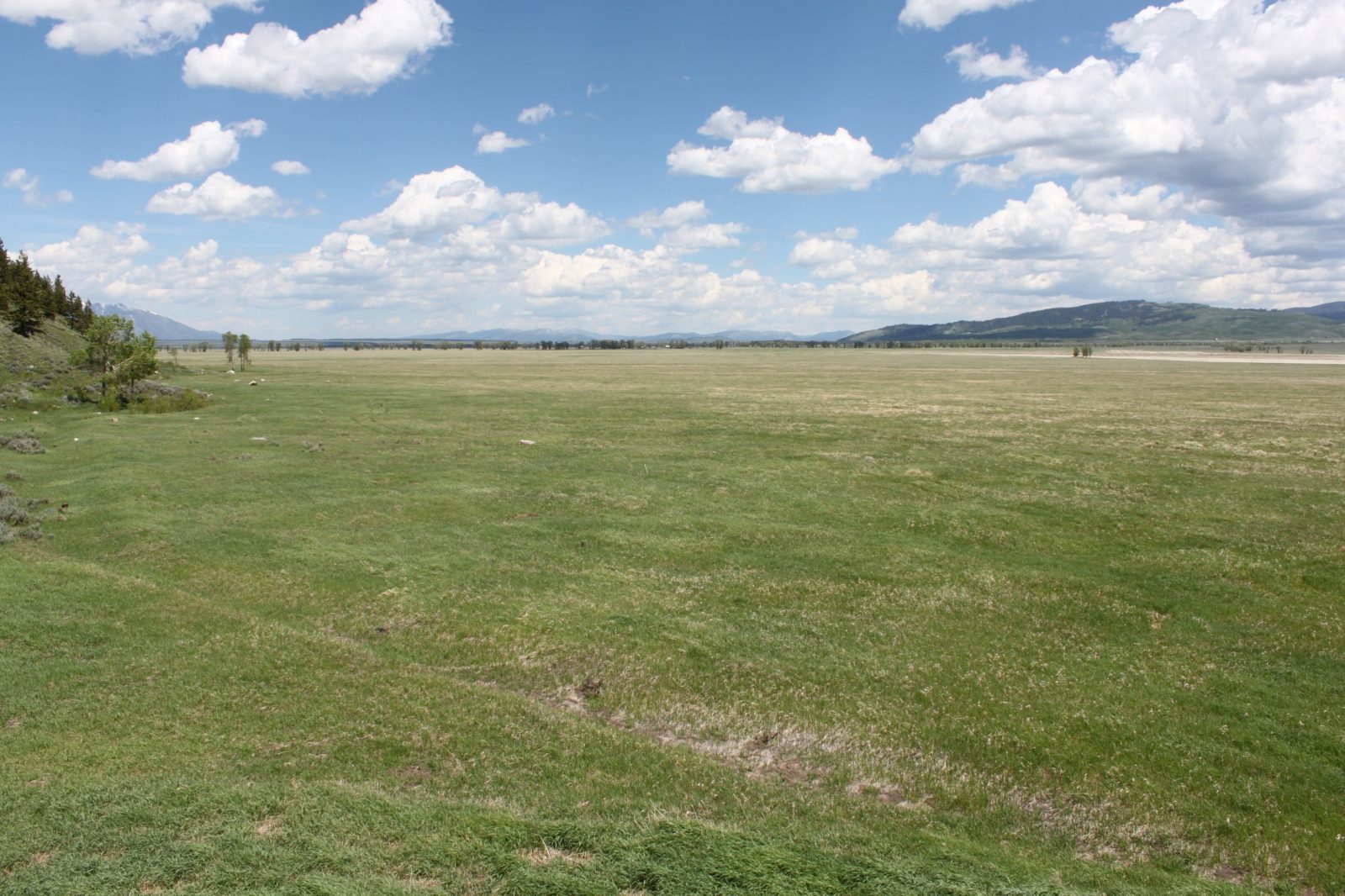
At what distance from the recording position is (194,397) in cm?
5459

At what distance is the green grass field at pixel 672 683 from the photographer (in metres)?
8.63

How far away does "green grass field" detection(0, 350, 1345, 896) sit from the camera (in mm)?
8633

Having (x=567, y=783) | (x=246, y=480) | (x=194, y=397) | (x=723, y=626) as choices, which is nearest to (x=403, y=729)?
(x=567, y=783)

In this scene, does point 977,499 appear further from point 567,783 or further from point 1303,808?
point 567,783

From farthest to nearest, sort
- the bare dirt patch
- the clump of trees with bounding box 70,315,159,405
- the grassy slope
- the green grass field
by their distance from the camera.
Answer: the grassy slope
the clump of trees with bounding box 70,315,159,405
the green grass field
the bare dirt patch

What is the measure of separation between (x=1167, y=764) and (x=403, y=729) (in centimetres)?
1170

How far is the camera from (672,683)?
1341 cm

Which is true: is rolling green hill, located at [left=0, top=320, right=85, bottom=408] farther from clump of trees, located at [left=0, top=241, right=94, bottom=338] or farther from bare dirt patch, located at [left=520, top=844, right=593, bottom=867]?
bare dirt patch, located at [left=520, top=844, right=593, bottom=867]

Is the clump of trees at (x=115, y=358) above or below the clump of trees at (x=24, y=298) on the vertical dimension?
below

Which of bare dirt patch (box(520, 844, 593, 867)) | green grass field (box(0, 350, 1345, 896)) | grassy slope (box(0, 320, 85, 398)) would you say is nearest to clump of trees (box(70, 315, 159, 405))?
grassy slope (box(0, 320, 85, 398))

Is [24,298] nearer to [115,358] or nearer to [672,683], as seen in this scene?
[115,358]

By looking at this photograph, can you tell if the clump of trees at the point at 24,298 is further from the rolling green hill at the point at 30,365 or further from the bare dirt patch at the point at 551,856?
the bare dirt patch at the point at 551,856

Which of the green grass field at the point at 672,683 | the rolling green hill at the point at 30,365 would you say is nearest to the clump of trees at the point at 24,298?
the rolling green hill at the point at 30,365

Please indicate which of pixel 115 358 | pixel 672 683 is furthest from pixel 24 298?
pixel 672 683
